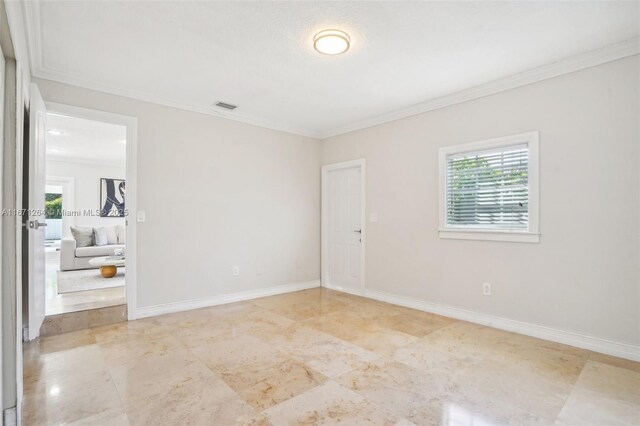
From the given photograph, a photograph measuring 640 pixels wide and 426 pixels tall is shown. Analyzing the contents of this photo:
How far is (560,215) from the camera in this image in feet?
10.1

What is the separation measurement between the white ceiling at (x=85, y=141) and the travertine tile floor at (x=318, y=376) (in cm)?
311

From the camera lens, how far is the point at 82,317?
3.48 meters

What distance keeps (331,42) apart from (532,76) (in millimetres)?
2026

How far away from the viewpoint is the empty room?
214cm

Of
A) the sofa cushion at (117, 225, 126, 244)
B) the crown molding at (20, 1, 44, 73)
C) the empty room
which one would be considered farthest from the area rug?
the crown molding at (20, 1, 44, 73)

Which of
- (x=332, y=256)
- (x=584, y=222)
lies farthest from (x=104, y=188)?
(x=584, y=222)

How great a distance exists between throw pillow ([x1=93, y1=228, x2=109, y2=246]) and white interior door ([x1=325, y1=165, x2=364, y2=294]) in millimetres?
4703

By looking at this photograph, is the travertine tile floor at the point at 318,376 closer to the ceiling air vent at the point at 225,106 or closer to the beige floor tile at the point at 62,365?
the beige floor tile at the point at 62,365

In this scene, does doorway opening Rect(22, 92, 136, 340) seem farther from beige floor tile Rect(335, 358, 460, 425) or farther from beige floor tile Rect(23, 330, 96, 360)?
beige floor tile Rect(335, 358, 460, 425)

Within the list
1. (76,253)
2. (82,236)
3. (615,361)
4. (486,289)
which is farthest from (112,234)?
(615,361)

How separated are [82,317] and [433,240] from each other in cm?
395

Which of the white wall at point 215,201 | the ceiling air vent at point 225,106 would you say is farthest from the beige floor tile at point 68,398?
the ceiling air vent at point 225,106

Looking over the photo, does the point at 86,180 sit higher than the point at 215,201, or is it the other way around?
the point at 86,180

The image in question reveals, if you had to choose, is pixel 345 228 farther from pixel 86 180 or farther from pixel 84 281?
pixel 86 180
